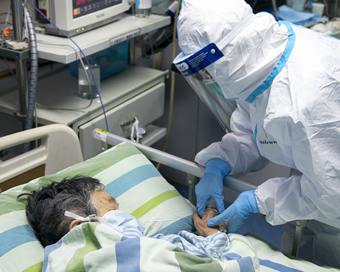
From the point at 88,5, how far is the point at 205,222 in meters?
1.17

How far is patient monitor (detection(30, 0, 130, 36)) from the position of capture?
6.00 feet

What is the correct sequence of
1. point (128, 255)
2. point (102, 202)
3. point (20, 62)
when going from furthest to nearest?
1. point (20, 62)
2. point (102, 202)
3. point (128, 255)

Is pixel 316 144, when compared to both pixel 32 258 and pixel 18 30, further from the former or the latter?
pixel 18 30

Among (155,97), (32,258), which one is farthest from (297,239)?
(155,97)

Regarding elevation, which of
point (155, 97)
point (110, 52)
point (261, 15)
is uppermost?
point (261, 15)

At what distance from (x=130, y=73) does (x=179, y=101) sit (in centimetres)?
50

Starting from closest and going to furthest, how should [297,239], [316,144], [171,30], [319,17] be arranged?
1. [316,144]
2. [297,239]
3. [171,30]
4. [319,17]

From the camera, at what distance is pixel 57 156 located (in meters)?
1.65

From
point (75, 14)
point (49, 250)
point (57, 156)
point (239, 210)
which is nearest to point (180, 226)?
point (239, 210)

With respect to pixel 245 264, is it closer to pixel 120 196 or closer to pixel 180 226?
pixel 180 226

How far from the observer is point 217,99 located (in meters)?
1.51

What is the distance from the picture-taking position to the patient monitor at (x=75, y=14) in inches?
72.0

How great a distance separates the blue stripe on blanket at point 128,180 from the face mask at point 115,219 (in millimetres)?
213

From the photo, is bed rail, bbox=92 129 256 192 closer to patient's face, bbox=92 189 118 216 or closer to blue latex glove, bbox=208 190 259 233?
blue latex glove, bbox=208 190 259 233
